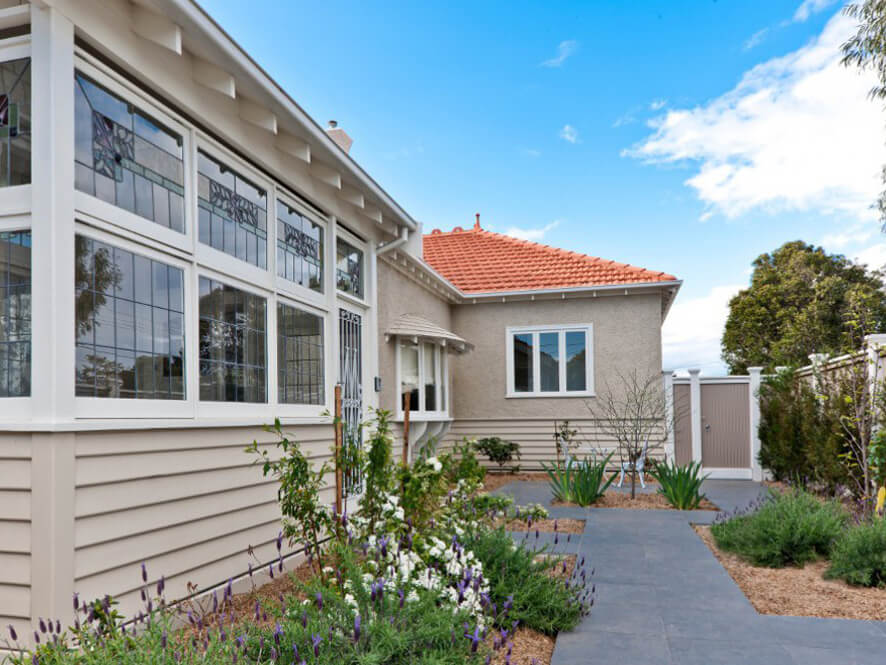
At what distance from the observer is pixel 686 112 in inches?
553

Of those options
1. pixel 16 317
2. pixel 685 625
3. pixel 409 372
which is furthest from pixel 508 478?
pixel 16 317

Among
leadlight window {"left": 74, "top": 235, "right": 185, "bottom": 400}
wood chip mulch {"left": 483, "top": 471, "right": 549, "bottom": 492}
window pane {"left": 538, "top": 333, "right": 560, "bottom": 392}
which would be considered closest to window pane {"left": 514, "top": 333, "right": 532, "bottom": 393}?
window pane {"left": 538, "top": 333, "right": 560, "bottom": 392}

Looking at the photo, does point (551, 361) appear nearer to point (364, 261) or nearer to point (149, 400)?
point (364, 261)

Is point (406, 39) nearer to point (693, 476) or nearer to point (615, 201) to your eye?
point (615, 201)

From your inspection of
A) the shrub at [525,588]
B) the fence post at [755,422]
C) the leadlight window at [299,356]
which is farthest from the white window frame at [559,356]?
the shrub at [525,588]

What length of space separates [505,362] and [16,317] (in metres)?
9.88

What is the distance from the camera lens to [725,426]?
11.6 meters

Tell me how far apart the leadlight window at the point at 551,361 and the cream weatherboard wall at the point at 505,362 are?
142 millimetres

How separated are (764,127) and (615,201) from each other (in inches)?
144

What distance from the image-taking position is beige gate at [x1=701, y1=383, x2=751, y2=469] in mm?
11555

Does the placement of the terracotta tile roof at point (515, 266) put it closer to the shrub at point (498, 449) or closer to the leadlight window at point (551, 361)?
the leadlight window at point (551, 361)

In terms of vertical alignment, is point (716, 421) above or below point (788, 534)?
above

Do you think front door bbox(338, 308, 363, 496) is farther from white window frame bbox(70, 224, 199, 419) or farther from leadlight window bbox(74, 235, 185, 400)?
leadlight window bbox(74, 235, 185, 400)

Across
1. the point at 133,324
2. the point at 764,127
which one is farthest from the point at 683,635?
the point at 764,127
